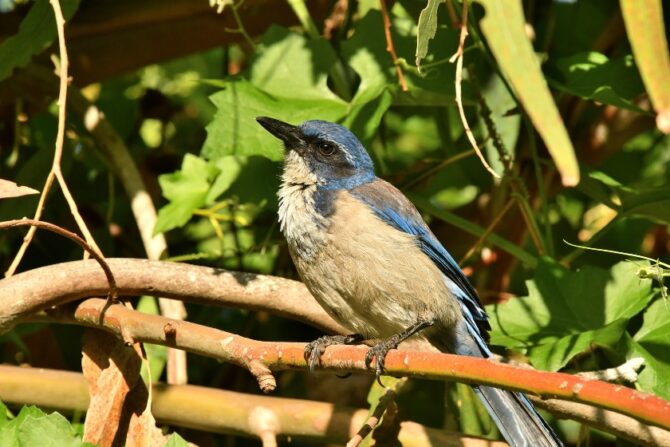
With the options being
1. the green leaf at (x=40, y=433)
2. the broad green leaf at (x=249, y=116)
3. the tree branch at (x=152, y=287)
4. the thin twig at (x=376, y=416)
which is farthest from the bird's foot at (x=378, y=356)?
the broad green leaf at (x=249, y=116)

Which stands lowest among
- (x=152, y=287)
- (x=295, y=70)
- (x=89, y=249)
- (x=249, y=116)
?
(x=152, y=287)

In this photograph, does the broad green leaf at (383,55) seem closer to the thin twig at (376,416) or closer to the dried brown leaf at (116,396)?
the thin twig at (376,416)

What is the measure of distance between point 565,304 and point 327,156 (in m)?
1.12

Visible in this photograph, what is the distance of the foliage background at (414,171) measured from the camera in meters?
3.50

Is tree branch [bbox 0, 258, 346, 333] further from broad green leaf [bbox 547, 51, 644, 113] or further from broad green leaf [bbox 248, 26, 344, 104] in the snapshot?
broad green leaf [bbox 547, 51, 644, 113]

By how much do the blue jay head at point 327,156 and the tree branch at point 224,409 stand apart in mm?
1013

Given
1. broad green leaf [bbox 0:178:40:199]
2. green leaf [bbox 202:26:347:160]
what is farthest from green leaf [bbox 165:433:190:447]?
green leaf [bbox 202:26:347:160]

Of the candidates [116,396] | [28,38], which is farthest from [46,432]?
[28,38]

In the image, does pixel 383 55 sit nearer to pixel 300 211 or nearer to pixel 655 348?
pixel 300 211

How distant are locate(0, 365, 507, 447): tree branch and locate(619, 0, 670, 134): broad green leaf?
162 cm

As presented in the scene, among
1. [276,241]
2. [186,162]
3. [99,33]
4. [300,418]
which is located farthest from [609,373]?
[99,33]

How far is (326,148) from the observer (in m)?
4.04

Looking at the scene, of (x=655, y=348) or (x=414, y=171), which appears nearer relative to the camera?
(x=655, y=348)

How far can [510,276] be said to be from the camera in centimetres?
457
